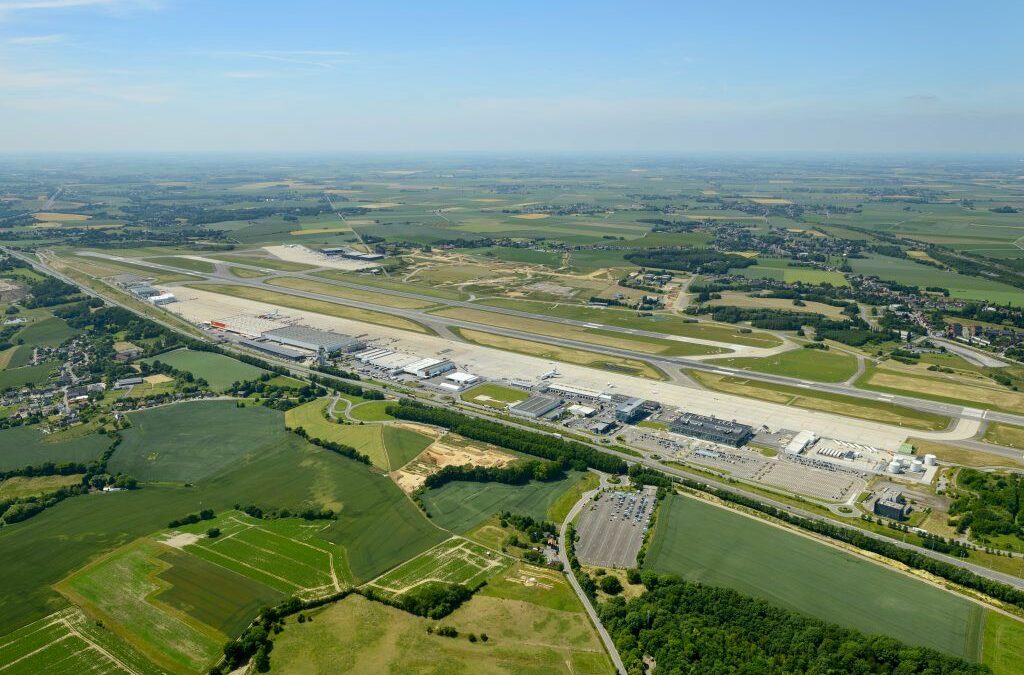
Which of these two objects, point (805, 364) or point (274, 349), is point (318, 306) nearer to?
point (274, 349)

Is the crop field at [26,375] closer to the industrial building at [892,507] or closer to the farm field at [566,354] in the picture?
the farm field at [566,354]

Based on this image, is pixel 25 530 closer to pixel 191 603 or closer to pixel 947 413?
pixel 191 603

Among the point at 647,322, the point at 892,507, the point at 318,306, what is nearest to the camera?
the point at 892,507

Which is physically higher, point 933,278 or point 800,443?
point 933,278

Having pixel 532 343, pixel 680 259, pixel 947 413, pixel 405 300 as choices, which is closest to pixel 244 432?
pixel 532 343

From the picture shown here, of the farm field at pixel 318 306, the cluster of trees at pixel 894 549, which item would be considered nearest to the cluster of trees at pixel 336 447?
the cluster of trees at pixel 894 549

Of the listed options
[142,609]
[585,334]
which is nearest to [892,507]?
[142,609]
